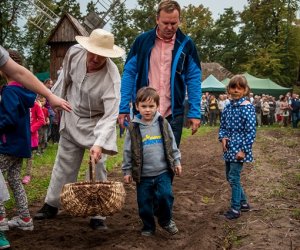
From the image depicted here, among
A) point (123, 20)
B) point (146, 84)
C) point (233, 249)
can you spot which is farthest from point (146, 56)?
point (123, 20)

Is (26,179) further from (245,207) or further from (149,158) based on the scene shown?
(149,158)

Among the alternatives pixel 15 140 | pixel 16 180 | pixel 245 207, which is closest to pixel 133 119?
pixel 15 140

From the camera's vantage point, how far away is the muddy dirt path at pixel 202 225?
4391mm

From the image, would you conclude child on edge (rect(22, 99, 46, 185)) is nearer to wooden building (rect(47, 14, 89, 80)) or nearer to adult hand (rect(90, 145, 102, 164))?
adult hand (rect(90, 145, 102, 164))

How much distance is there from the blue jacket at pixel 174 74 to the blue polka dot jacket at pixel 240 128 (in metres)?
0.67

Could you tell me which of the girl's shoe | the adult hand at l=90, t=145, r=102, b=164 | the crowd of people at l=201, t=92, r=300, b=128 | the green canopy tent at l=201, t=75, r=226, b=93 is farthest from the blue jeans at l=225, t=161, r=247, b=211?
the green canopy tent at l=201, t=75, r=226, b=93

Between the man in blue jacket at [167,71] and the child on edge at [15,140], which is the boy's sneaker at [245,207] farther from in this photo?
the child on edge at [15,140]

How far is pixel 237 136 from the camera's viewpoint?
561 centimetres

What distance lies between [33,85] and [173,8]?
1.78 m

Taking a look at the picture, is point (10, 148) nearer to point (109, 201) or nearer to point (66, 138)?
point (66, 138)

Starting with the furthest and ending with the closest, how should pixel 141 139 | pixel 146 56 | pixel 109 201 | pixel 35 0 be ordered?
1. pixel 35 0
2. pixel 146 56
3. pixel 141 139
4. pixel 109 201

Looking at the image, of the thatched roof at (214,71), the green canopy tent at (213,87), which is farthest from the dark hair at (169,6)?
the thatched roof at (214,71)

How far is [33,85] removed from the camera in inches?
145

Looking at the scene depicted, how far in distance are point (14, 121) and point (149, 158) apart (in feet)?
4.50
